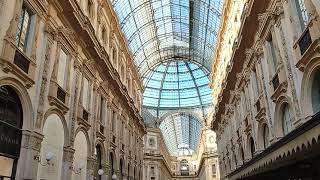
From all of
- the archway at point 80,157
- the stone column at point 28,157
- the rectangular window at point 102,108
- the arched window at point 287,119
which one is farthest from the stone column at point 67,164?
the arched window at point 287,119

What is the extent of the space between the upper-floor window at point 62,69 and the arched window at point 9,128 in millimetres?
4102

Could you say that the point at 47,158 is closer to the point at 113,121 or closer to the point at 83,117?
the point at 83,117

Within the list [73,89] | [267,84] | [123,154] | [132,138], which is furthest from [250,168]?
[132,138]

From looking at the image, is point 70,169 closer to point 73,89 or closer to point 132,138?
point 73,89

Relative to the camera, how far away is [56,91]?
16031 mm

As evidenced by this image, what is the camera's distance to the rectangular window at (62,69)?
1708 cm

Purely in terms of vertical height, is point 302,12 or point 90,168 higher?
point 302,12

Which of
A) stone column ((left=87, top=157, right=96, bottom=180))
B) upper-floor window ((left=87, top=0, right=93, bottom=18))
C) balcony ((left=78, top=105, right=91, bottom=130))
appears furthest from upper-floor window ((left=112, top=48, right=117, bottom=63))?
stone column ((left=87, top=157, right=96, bottom=180))

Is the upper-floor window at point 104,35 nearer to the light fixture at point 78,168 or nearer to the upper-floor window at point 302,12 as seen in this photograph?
the light fixture at point 78,168

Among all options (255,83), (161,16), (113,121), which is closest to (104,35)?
(113,121)

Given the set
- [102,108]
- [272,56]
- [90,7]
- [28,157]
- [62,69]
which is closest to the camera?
[28,157]

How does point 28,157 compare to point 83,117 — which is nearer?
point 28,157

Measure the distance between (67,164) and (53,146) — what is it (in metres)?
1.70

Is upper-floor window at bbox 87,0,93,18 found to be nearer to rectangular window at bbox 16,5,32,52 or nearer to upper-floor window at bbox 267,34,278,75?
rectangular window at bbox 16,5,32,52
